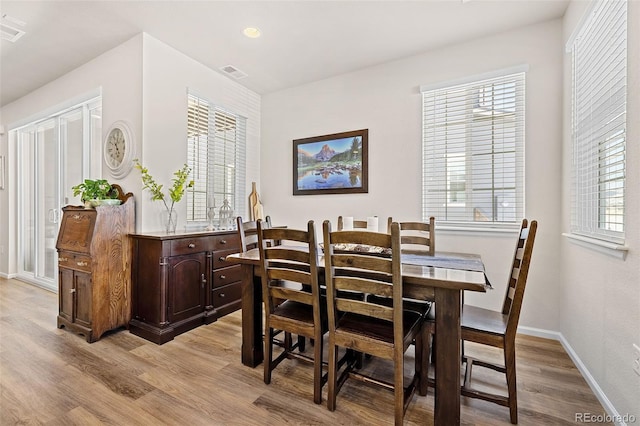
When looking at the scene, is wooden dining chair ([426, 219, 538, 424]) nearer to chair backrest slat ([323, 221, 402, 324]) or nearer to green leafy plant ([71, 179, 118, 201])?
chair backrest slat ([323, 221, 402, 324])

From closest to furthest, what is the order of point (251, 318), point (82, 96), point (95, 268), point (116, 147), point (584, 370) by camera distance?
point (584, 370) < point (251, 318) < point (95, 268) < point (116, 147) < point (82, 96)

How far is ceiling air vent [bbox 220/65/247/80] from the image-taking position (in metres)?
3.69

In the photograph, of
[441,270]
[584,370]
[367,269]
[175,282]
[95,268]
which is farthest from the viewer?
[175,282]

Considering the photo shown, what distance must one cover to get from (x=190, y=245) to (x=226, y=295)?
763mm

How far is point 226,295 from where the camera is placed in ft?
10.9

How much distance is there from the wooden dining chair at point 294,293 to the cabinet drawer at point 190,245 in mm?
1276

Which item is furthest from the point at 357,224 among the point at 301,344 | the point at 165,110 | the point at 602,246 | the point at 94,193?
the point at 94,193

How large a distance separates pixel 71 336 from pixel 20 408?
3.71 ft

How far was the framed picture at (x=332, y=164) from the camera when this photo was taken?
3678mm

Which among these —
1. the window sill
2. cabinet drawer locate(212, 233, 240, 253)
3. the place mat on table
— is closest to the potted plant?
cabinet drawer locate(212, 233, 240, 253)

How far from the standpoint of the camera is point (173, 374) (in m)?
2.13

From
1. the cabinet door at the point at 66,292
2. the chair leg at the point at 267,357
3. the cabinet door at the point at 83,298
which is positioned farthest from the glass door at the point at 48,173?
the chair leg at the point at 267,357

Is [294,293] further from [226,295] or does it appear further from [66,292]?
[66,292]

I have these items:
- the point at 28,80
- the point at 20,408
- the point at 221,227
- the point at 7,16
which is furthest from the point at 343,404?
the point at 28,80
